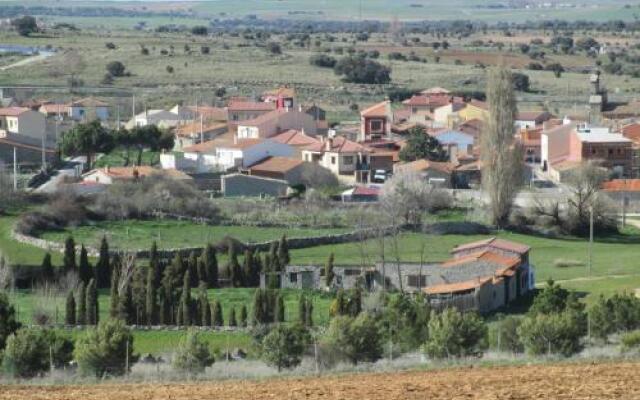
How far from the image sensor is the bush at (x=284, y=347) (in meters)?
24.6

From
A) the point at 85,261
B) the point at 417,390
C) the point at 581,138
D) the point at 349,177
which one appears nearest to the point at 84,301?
the point at 85,261

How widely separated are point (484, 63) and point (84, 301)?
81535 mm

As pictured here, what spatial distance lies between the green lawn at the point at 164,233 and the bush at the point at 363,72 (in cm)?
4863

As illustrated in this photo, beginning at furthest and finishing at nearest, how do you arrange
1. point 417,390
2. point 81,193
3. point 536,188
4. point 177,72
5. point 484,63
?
point 484,63, point 177,72, point 536,188, point 81,193, point 417,390

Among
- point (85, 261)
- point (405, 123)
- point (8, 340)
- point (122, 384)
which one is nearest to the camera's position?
point (122, 384)

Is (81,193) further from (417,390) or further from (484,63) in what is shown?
(484,63)

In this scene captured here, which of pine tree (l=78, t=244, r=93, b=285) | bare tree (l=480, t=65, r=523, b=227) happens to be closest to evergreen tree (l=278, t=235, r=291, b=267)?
pine tree (l=78, t=244, r=93, b=285)

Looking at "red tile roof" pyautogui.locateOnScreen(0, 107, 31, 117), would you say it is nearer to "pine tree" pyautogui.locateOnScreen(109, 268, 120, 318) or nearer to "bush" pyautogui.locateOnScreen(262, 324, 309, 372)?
"pine tree" pyautogui.locateOnScreen(109, 268, 120, 318)

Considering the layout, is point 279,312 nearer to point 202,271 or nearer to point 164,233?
point 202,271

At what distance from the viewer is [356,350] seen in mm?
25297

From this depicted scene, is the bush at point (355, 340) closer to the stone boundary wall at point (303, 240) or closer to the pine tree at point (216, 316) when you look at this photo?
the pine tree at point (216, 316)

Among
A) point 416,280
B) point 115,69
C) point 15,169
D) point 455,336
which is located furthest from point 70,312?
point 115,69

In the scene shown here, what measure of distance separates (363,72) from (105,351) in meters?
72.0

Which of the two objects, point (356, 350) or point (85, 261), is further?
point (85, 261)
